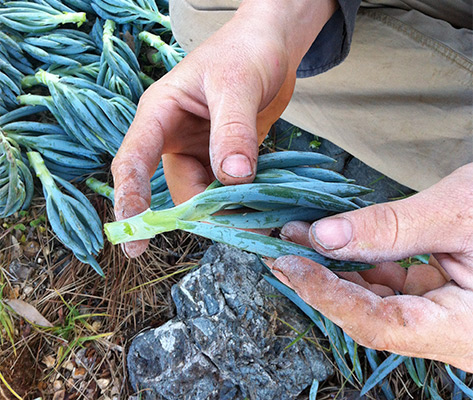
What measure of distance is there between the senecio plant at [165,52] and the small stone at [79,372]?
5.06 feet

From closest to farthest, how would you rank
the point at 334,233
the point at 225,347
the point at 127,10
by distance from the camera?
1. the point at 334,233
2. the point at 225,347
3. the point at 127,10

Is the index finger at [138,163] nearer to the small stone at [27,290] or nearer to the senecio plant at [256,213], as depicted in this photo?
the senecio plant at [256,213]

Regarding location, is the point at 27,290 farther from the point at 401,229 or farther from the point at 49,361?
the point at 401,229

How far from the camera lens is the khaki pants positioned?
1361mm

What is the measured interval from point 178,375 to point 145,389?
182 mm

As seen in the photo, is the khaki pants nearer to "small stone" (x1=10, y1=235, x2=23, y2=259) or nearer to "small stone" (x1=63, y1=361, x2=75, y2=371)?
"small stone" (x1=10, y1=235, x2=23, y2=259)

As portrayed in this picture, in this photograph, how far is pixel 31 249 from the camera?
6.40 ft

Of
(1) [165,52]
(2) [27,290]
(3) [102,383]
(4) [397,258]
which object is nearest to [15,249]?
(2) [27,290]

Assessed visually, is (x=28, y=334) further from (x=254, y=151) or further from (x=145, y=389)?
(x=254, y=151)

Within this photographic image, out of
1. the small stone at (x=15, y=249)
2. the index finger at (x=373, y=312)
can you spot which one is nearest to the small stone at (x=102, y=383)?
the small stone at (x=15, y=249)

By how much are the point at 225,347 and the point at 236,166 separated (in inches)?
39.5

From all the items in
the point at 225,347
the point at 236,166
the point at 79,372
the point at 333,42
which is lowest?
the point at 79,372

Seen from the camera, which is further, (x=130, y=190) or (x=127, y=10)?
(x=127, y=10)

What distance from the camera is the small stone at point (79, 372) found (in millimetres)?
1757
